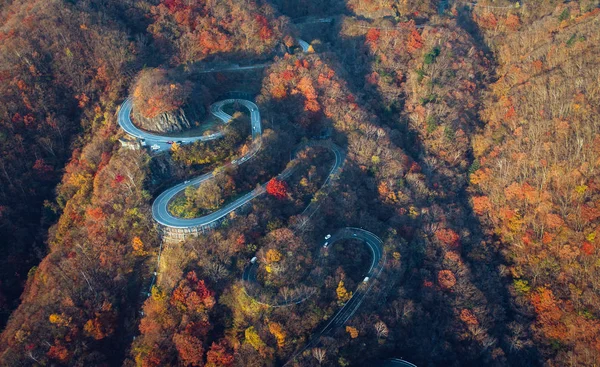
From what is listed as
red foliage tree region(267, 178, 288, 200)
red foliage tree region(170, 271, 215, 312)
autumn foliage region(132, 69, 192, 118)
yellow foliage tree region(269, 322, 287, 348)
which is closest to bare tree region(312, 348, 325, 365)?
yellow foliage tree region(269, 322, 287, 348)

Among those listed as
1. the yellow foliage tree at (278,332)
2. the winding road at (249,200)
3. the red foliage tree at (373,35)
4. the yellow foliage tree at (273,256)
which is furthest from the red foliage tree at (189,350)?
the red foliage tree at (373,35)

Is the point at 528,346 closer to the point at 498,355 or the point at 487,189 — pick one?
the point at 498,355

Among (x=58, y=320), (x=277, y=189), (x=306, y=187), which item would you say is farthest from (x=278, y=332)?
(x=58, y=320)

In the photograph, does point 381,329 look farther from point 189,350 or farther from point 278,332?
point 189,350

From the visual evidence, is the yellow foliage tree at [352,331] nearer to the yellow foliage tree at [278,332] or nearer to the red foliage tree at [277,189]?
the yellow foliage tree at [278,332]

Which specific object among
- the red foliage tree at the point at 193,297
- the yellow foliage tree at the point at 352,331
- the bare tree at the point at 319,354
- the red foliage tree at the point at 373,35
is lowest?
the bare tree at the point at 319,354

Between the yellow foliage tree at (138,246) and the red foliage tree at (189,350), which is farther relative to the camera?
the yellow foliage tree at (138,246)

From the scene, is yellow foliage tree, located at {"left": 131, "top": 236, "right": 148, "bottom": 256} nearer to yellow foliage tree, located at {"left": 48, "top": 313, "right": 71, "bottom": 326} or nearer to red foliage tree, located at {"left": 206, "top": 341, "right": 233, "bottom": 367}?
yellow foliage tree, located at {"left": 48, "top": 313, "right": 71, "bottom": 326}

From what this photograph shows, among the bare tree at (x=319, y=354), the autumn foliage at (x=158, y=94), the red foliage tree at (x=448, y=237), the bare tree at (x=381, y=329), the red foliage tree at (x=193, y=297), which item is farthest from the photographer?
the autumn foliage at (x=158, y=94)
